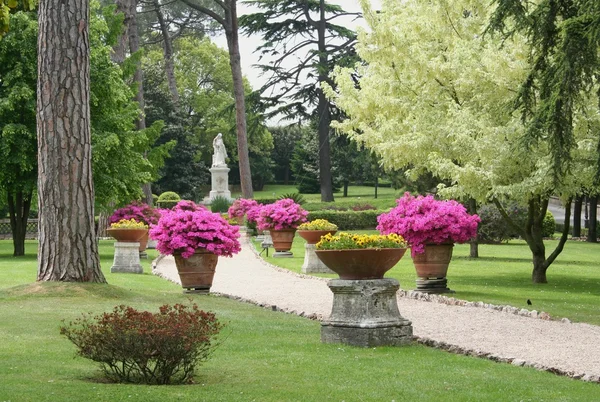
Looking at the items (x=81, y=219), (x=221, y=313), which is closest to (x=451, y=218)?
(x=221, y=313)

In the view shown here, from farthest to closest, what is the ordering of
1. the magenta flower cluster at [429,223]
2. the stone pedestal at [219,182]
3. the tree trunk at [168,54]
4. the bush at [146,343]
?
the stone pedestal at [219,182]
the tree trunk at [168,54]
the magenta flower cluster at [429,223]
the bush at [146,343]

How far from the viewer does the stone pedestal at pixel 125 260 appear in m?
23.2

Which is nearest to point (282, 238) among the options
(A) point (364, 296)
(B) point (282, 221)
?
(B) point (282, 221)

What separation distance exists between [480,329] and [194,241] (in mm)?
6009

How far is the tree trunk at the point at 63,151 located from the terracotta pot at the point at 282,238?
14.6m

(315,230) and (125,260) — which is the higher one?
(315,230)

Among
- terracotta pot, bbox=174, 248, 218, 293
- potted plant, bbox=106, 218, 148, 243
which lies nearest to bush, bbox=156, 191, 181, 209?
potted plant, bbox=106, 218, 148, 243

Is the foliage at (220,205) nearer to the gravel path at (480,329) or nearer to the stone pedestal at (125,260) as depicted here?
the stone pedestal at (125,260)

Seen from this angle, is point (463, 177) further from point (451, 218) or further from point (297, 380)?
point (297, 380)

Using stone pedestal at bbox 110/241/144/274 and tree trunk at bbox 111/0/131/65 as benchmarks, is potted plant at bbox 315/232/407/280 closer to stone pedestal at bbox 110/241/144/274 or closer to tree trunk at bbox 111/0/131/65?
stone pedestal at bbox 110/241/144/274

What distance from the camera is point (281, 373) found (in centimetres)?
878

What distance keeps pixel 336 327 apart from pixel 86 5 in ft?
24.8

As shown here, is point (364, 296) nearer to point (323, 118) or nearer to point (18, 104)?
point (18, 104)

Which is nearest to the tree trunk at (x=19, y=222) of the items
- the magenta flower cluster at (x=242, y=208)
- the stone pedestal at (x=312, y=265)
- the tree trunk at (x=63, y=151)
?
the magenta flower cluster at (x=242, y=208)
